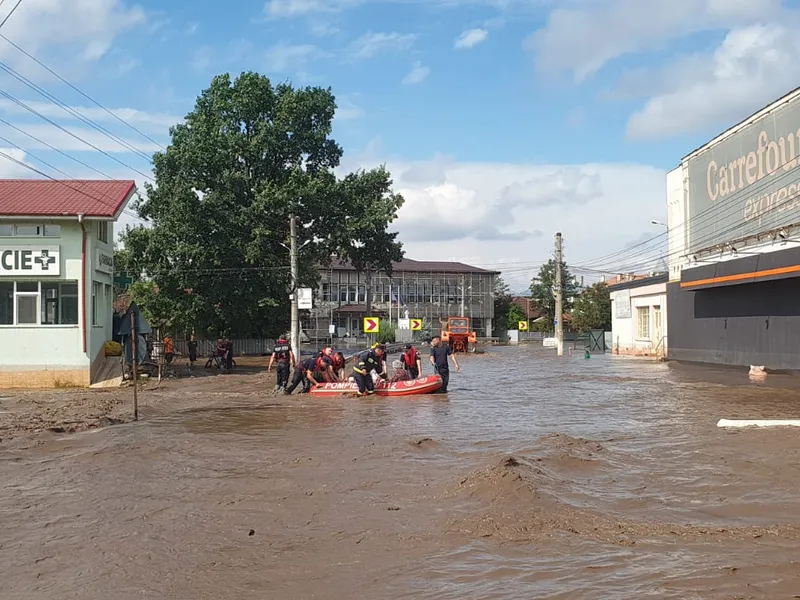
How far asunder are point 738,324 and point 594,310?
45423 millimetres

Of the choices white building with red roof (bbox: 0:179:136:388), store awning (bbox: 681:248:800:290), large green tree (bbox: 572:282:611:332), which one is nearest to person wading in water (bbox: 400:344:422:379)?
white building with red roof (bbox: 0:179:136:388)

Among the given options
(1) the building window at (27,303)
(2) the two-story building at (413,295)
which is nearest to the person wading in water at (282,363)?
(1) the building window at (27,303)

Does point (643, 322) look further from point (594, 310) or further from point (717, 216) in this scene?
point (594, 310)

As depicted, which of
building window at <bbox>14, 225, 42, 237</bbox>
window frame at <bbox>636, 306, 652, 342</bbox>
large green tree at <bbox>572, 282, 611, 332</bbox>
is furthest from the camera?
large green tree at <bbox>572, 282, 611, 332</bbox>

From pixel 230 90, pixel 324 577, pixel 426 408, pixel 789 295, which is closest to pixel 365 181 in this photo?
pixel 230 90

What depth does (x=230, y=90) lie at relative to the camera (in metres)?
45.2

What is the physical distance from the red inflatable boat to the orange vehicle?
109 ft

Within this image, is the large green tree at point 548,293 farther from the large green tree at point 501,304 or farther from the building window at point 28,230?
the building window at point 28,230

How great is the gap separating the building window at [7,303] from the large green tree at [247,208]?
1626cm

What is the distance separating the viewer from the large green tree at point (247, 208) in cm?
4241

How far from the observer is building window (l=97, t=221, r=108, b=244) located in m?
26.8

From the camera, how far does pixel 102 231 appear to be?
2742cm

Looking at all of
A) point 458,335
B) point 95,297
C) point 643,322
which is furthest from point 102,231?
point 458,335

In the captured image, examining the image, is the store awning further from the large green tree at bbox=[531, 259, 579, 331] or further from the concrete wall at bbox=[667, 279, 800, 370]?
the large green tree at bbox=[531, 259, 579, 331]
